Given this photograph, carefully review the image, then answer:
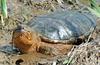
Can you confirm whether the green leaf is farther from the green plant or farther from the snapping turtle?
the snapping turtle

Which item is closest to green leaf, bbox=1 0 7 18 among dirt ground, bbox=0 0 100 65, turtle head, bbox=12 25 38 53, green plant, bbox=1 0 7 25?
green plant, bbox=1 0 7 25

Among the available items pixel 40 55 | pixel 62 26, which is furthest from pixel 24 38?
pixel 62 26

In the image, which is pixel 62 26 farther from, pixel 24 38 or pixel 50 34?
pixel 24 38

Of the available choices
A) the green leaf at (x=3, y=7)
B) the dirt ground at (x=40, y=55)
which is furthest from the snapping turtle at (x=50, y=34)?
the green leaf at (x=3, y=7)

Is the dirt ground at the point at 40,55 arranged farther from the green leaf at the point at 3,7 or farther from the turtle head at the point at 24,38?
the green leaf at the point at 3,7

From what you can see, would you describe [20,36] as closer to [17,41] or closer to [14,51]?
[17,41]

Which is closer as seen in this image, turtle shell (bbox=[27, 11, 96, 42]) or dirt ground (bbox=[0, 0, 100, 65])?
dirt ground (bbox=[0, 0, 100, 65])

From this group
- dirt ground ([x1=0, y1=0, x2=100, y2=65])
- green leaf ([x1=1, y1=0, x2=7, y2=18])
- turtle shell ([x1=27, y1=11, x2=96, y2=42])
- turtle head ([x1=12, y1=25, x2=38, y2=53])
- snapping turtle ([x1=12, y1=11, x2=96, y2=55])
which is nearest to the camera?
dirt ground ([x1=0, y1=0, x2=100, y2=65])

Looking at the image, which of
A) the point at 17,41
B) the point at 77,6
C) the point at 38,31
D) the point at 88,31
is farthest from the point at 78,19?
the point at 77,6
